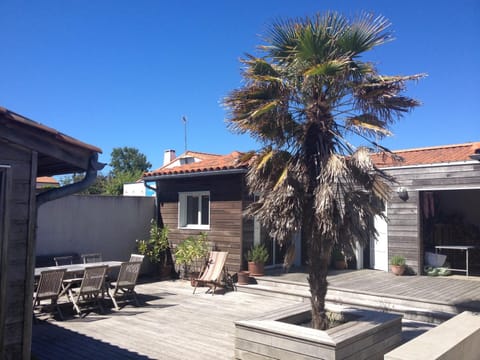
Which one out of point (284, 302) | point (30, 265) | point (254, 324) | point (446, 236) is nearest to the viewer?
point (30, 265)

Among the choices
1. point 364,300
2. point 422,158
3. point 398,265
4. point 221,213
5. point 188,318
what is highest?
point 422,158

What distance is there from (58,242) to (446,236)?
1162cm

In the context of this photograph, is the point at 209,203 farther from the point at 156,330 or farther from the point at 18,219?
the point at 18,219

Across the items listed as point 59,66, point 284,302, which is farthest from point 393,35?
point 59,66

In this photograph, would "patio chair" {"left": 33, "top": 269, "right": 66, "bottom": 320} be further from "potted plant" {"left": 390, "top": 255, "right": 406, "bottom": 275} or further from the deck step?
"potted plant" {"left": 390, "top": 255, "right": 406, "bottom": 275}

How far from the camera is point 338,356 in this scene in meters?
4.49

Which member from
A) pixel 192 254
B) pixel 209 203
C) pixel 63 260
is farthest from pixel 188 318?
pixel 209 203

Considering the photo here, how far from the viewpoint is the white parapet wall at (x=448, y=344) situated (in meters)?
4.04

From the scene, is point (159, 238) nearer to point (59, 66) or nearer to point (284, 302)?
point (284, 302)

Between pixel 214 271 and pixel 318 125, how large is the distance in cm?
619

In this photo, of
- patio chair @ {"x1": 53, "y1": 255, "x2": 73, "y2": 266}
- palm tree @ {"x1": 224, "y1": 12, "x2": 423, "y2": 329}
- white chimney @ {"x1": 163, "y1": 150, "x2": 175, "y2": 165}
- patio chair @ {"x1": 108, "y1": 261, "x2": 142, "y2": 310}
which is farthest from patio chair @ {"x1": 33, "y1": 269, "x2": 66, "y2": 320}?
white chimney @ {"x1": 163, "y1": 150, "x2": 175, "y2": 165}

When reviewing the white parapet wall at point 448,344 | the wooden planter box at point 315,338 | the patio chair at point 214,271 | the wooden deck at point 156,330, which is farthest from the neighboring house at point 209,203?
the white parapet wall at point 448,344

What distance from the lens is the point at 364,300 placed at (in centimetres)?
856

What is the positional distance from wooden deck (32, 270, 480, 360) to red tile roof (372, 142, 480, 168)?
3069 millimetres
